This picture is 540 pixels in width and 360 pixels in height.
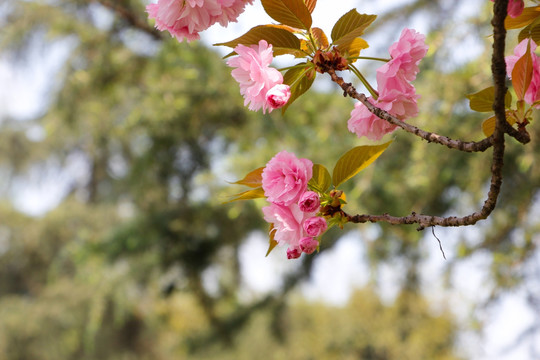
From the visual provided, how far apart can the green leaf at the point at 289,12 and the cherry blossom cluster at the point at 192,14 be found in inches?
1.8

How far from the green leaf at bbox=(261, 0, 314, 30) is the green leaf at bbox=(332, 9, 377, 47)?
31 millimetres

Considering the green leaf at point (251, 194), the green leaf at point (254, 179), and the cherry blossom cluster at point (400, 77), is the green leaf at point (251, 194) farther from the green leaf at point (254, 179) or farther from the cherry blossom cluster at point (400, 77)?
the cherry blossom cluster at point (400, 77)

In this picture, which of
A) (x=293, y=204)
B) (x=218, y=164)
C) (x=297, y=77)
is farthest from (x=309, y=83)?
(x=218, y=164)

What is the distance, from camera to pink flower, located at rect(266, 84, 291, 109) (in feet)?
1.68

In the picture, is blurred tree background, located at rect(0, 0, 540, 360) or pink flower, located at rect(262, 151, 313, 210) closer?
pink flower, located at rect(262, 151, 313, 210)

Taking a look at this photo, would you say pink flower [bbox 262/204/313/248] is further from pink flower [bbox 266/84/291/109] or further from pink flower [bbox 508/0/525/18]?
pink flower [bbox 508/0/525/18]

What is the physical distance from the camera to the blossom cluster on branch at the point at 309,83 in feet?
A: 1.69

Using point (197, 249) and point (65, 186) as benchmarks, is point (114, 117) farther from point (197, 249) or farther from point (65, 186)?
point (65, 186)

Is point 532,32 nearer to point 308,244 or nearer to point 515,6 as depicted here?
point 515,6

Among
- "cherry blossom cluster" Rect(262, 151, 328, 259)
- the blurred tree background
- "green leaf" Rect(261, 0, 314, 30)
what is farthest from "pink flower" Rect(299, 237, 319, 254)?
the blurred tree background

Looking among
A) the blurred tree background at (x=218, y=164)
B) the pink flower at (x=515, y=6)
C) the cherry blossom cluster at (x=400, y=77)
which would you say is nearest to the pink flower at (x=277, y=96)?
the cherry blossom cluster at (x=400, y=77)

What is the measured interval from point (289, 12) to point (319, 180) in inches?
6.7

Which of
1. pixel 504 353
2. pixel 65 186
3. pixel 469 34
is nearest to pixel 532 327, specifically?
pixel 504 353

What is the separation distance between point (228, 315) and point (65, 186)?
562cm
